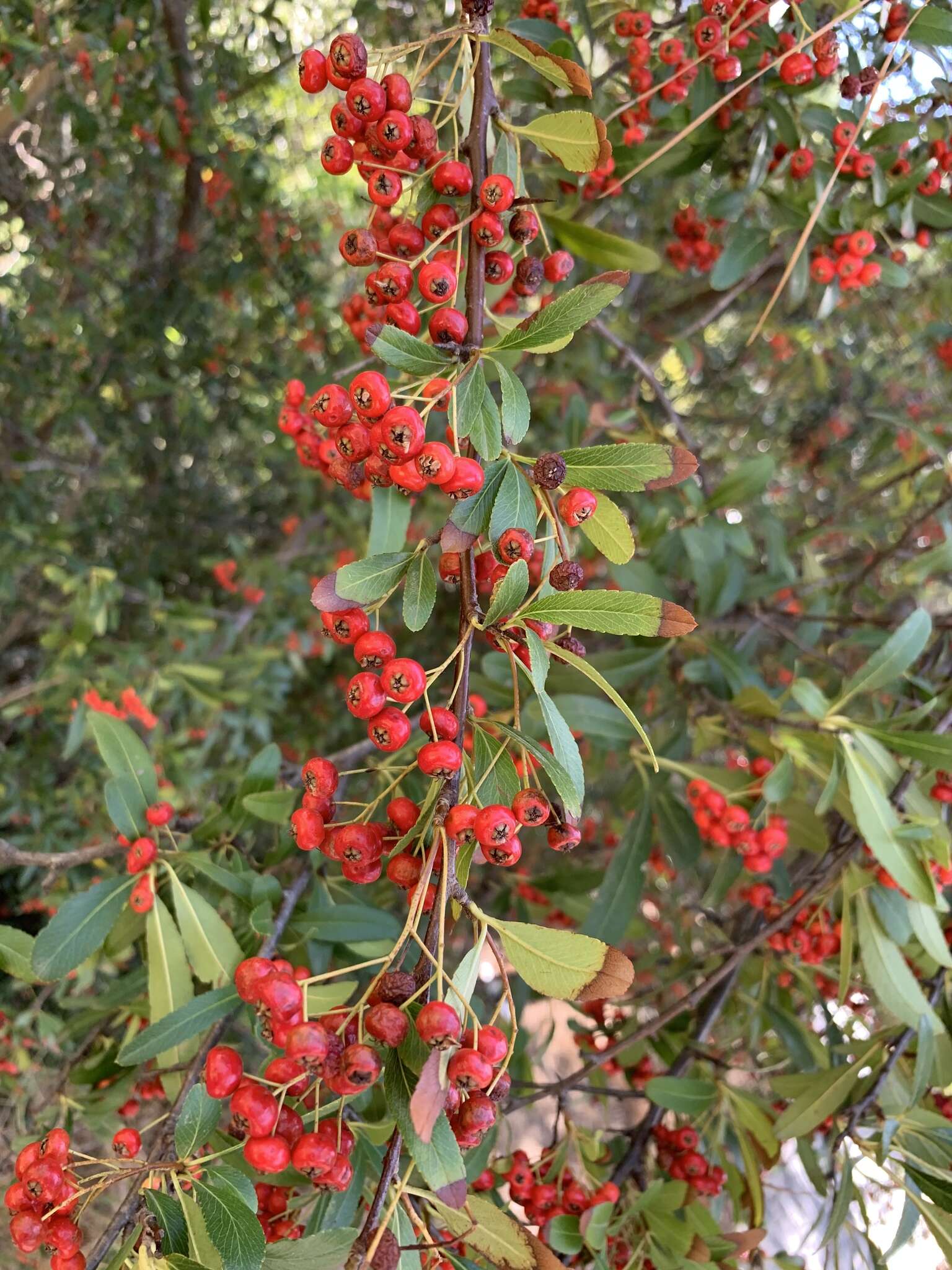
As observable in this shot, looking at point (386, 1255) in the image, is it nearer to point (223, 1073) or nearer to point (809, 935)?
point (223, 1073)

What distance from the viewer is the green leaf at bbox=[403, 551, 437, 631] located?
91cm

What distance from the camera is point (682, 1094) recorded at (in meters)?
1.56

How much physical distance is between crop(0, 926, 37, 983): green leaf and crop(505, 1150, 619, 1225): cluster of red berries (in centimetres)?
87

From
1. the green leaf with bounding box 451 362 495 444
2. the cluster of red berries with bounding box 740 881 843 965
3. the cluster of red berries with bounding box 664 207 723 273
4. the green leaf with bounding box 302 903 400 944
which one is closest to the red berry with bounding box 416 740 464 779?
the green leaf with bounding box 451 362 495 444

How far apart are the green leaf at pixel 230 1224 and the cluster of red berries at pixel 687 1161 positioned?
94cm

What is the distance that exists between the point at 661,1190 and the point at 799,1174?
9.79 ft

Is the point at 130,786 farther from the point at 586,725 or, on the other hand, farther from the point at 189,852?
the point at 586,725

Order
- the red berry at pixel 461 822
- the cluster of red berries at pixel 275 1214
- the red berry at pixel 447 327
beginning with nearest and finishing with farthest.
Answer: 1. the red berry at pixel 461 822
2. the red berry at pixel 447 327
3. the cluster of red berries at pixel 275 1214

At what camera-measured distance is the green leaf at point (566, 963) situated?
82 cm

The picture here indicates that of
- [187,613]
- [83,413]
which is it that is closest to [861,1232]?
[187,613]

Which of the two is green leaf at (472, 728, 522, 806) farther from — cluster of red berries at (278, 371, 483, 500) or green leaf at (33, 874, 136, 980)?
green leaf at (33, 874, 136, 980)

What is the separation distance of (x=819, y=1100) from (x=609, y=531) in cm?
121

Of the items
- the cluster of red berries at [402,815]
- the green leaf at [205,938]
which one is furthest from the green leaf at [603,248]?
Result: the green leaf at [205,938]

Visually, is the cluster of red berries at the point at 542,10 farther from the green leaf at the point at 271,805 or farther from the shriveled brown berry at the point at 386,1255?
the shriveled brown berry at the point at 386,1255
